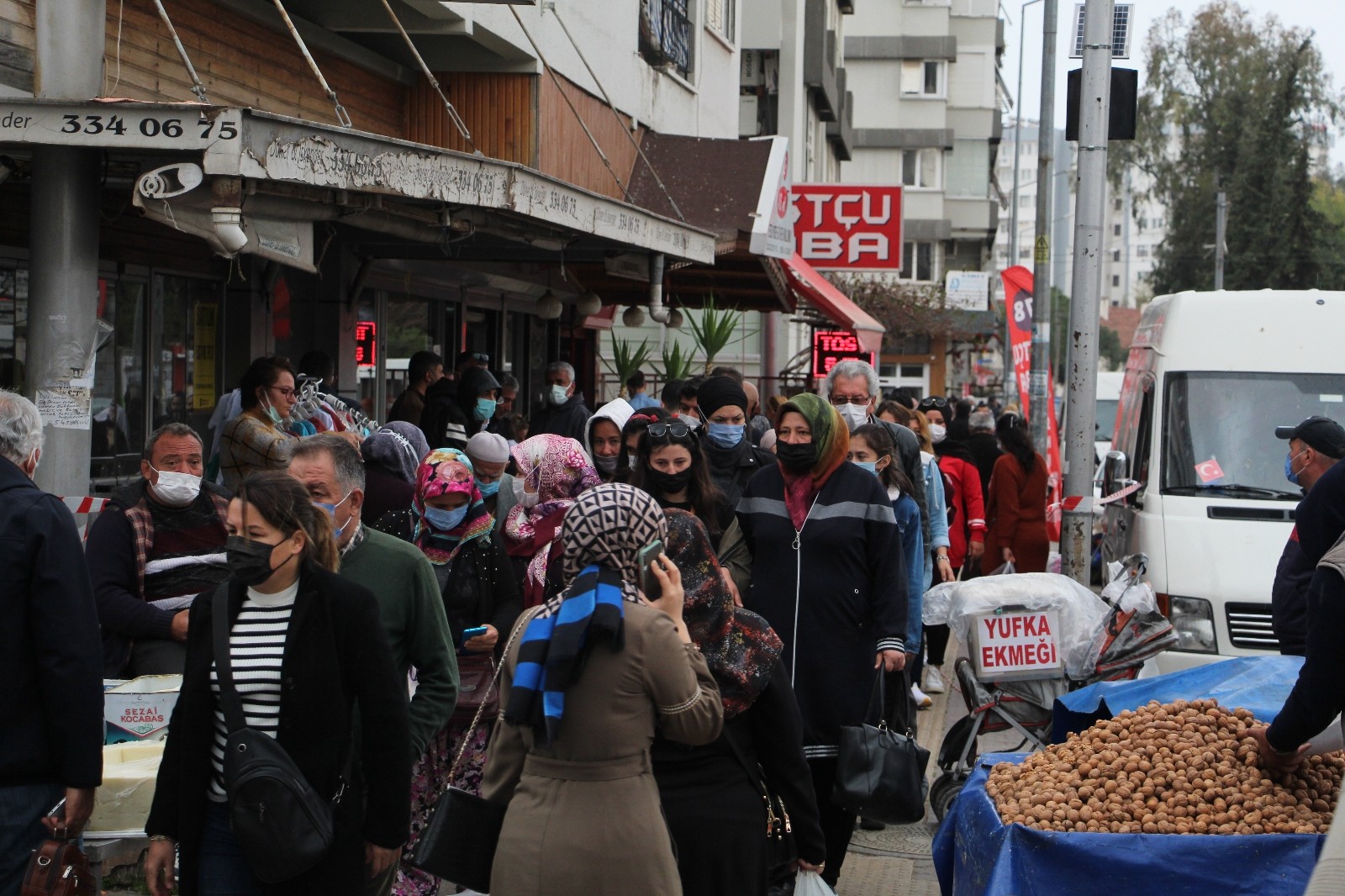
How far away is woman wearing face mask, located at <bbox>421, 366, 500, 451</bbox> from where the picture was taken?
11.4m

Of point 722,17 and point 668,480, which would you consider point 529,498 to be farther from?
point 722,17

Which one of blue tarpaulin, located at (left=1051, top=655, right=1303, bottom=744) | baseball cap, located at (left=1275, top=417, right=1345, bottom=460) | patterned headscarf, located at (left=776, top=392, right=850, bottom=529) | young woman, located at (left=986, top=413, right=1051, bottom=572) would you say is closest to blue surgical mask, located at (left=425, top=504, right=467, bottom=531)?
patterned headscarf, located at (left=776, top=392, right=850, bottom=529)

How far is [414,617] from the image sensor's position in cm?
435

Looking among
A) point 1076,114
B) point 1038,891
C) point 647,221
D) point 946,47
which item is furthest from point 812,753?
point 946,47

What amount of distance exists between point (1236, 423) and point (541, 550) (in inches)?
208

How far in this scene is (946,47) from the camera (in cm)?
5150

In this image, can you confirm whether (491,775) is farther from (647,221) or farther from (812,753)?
(647,221)

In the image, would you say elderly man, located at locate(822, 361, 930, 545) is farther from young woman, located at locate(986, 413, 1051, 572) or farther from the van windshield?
young woman, located at locate(986, 413, 1051, 572)

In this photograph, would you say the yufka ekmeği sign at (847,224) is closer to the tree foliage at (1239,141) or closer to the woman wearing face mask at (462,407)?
the woman wearing face mask at (462,407)

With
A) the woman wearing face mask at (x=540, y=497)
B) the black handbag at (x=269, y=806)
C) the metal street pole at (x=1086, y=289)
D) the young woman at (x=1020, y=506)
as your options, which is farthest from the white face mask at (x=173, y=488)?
the young woman at (x=1020, y=506)

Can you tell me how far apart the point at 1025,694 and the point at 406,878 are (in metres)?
3.07

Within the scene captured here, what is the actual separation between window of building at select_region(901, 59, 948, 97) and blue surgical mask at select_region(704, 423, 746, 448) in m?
46.7

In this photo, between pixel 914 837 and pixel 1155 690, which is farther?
pixel 914 837

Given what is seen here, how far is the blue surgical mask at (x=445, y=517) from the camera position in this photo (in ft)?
17.9
